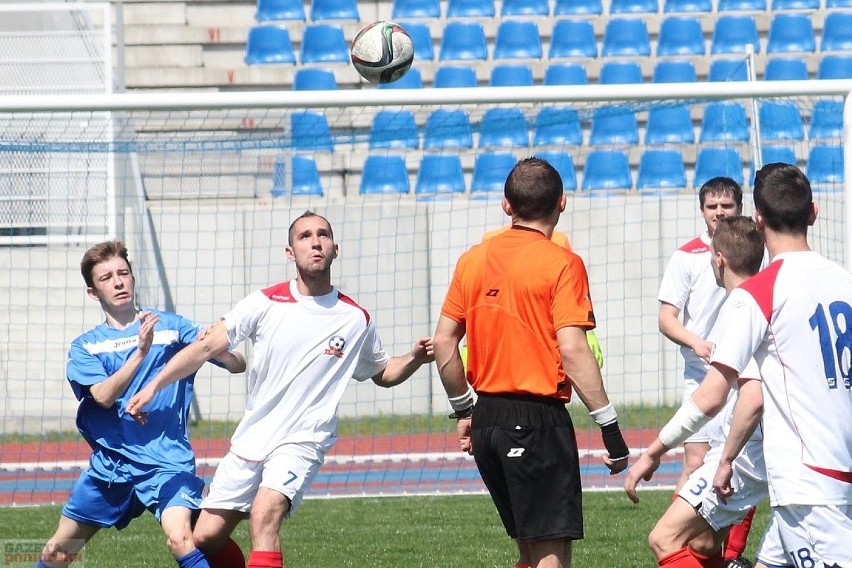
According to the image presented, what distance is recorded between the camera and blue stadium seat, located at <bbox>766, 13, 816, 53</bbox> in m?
16.8

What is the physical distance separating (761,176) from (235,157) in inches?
396

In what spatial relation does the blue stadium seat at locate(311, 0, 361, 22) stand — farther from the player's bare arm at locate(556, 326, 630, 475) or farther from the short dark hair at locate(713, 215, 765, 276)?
the player's bare arm at locate(556, 326, 630, 475)

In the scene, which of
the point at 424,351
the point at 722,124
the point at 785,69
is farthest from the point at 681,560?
the point at 785,69

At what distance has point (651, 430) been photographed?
12.8m

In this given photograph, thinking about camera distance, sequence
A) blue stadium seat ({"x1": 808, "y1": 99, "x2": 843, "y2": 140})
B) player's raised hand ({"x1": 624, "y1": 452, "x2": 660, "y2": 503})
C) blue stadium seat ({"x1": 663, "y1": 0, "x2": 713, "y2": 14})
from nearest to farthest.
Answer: player's raised hand ({"x1": 624, "y1": 452, "x2": 660, "y2": 503})
blue stadium seat ({"x1": 808, "y1": 99, "x2": 843, "y2": 140})
blue stadium seat ({"x1": 663, "y1": 0, "x2": 713, "y2": 14})

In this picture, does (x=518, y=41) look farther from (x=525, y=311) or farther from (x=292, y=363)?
(x=525, y=311)

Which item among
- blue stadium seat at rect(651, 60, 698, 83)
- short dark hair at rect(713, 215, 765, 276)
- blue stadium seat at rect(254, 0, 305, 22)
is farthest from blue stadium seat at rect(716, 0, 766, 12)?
short dark hair at rect(713, 215, 765, 276)

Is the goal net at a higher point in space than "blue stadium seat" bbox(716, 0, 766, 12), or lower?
lower

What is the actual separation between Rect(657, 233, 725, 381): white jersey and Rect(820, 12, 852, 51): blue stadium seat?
10380mm

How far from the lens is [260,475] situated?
606 cm

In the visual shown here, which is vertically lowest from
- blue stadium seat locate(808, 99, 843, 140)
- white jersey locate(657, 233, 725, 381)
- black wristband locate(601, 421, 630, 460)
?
black wristband locate(601, 421, 630, 460)

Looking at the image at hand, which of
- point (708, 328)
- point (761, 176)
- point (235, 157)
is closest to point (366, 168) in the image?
point (235, 157)

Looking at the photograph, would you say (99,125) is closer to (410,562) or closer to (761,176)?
(410,562)

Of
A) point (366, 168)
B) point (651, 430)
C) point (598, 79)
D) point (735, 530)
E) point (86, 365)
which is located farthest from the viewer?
point (598, 79)
